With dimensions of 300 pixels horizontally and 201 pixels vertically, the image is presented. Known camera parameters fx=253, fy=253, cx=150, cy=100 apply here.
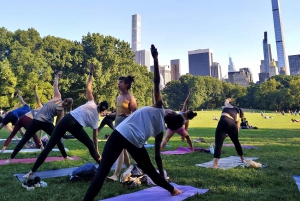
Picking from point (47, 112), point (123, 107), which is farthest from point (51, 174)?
point (123, 107)

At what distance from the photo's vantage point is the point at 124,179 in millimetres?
4965

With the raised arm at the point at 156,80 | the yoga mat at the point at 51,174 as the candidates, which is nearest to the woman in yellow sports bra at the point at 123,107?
the yoga mat at the point at 51,174

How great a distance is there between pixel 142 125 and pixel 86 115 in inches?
76.7

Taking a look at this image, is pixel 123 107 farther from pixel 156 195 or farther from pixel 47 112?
pixel 47 112

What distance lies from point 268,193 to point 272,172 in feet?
5.62

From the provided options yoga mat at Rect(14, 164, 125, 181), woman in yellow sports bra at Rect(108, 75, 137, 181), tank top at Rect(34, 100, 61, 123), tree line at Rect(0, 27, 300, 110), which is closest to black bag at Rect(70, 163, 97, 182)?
woman in yellow sports bra at Rect(108, 75, 137, 181)

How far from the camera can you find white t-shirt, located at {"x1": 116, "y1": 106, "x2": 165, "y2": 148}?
348cm

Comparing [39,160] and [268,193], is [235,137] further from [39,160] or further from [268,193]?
[39,160]

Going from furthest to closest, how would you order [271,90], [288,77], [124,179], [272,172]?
[288,77], [271,90], [272,172], [124,179]

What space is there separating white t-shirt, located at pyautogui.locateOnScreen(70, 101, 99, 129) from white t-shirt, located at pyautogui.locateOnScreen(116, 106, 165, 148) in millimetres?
1722

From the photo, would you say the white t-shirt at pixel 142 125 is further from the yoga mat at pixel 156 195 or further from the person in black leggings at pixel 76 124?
the person in black leggings at pixel 76 124

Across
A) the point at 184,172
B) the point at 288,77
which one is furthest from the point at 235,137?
the point at 288,77

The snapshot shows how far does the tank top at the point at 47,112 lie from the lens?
633cm

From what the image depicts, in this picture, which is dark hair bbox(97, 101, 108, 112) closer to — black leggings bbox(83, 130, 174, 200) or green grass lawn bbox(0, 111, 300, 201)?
green grass lawn bbox(0, 111, 300, 201)
